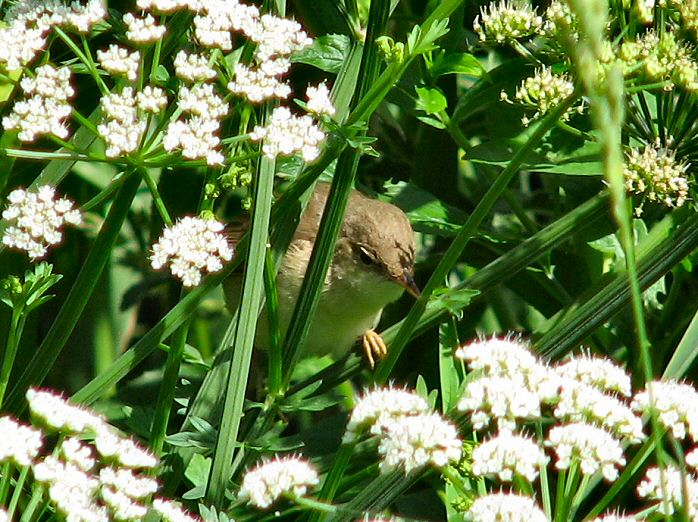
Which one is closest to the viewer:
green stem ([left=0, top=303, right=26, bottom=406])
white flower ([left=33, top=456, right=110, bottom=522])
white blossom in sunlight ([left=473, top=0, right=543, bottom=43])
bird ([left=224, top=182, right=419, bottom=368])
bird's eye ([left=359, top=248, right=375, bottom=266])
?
white flower ([left=33, top=456, right=110, bottom=522])

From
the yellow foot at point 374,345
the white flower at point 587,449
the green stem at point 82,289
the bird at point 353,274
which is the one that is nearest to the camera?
the white flower at point 587,449

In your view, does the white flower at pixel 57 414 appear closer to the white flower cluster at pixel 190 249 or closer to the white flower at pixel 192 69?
the white flower cluster at pixel 190 249

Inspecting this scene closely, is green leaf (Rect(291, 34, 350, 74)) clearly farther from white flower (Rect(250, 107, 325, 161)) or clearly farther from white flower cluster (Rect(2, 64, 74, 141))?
white flower cluster (Rect(2, 64, 74, 141))

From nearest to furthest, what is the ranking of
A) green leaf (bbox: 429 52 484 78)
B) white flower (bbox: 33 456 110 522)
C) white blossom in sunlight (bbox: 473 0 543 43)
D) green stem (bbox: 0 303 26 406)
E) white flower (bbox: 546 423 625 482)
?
1. white flower (bbox: 33 456 110 522)
2. white flower (bbox: 546 423 625 482)
3. green stem (bbox: 0 303 26 406)
4. white blossom in sunlight (bbox: 473 0 543 43)
5. green leaf (bbox: 429 52 484 78)

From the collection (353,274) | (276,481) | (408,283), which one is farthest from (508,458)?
(353,274)

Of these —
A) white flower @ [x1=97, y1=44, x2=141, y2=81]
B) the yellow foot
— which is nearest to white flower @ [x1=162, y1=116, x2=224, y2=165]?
white flower @ [x1=97, y1=44, x2=141, y2=81]

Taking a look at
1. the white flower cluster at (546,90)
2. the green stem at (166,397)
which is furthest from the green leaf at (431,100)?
the green stem at (166,397)

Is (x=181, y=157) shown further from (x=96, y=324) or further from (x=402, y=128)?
(x=402, y=128)
